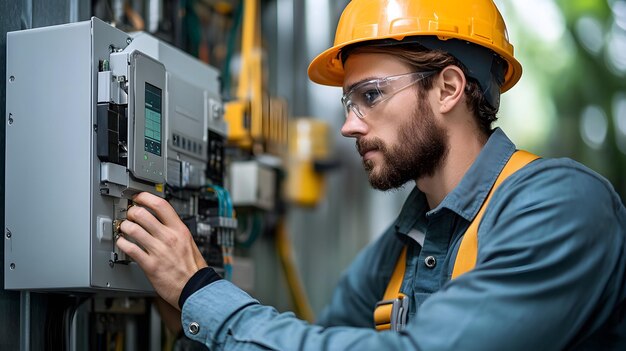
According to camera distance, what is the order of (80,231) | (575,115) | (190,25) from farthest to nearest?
(575,115)
(190,25)
(80,231)

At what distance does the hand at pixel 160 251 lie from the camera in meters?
1.60

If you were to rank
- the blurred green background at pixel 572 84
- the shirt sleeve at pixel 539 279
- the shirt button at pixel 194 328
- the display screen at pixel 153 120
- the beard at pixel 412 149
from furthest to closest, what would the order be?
the blurred green background at pixel 572 84, the beard at pixel 412 149, the display screen at pixel 153 120, the shirt button at pixel 194 328, the shirt sleeve at pixel 539 279

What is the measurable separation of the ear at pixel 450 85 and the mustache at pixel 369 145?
0.56 feet

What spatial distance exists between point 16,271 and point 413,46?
1.03 m

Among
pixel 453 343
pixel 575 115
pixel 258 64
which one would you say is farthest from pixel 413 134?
pixel 575 115

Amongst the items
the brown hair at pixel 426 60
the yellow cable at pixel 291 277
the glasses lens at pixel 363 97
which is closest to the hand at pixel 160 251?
the glasses lens at pixel 363 97

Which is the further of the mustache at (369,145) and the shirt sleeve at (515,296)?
the mustache at (369,145)

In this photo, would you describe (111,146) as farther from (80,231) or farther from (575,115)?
(575,115)

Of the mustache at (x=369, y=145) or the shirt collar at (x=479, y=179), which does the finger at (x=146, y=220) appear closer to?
the mustache at (x=369, y=145)

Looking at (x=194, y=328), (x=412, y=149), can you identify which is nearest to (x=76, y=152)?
(x=194, y=328)

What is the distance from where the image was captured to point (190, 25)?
271cm

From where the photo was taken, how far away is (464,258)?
1656mm

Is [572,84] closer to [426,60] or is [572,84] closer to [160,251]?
[426,60]

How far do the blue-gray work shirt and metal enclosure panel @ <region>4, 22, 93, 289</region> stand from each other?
0.94 feet
